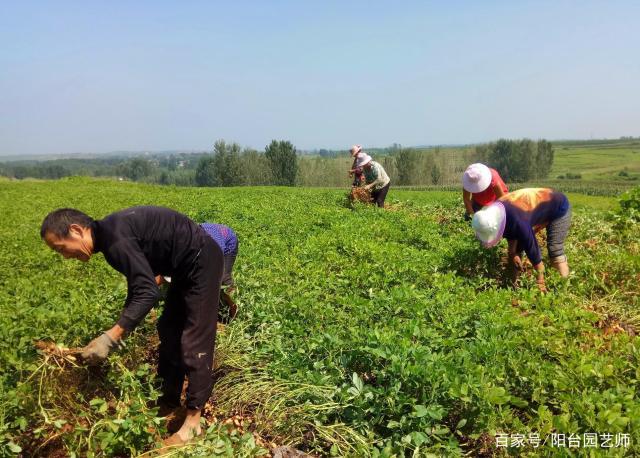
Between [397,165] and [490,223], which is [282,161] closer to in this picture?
[397,165]

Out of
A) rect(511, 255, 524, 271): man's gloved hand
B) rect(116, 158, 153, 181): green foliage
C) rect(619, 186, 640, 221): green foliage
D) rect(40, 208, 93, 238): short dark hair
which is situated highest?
rect(116, 158, 153, 181): green foliage

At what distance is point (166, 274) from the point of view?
2799 millimetres

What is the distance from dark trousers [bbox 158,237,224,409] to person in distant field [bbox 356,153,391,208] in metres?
7.57

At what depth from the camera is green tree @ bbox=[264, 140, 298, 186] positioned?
61.4 metres

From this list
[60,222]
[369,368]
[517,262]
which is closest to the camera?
[60,222]

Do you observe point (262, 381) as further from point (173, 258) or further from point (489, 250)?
point (489, 250)

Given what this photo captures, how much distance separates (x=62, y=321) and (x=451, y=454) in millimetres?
2542

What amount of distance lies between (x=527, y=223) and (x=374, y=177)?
6131 millimetres

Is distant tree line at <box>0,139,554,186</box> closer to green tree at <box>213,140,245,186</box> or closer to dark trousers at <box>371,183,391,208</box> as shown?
green tree at <box>213,140,245,186</box>

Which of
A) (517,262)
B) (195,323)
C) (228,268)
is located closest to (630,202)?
(517,262)

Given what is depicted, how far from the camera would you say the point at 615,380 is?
2.56 m

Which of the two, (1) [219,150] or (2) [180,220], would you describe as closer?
(2) [180,220]

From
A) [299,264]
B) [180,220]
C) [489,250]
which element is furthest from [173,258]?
[489,250]

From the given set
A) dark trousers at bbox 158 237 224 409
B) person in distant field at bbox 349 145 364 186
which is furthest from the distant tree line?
dark trousers at bbox 158 237 224 409
